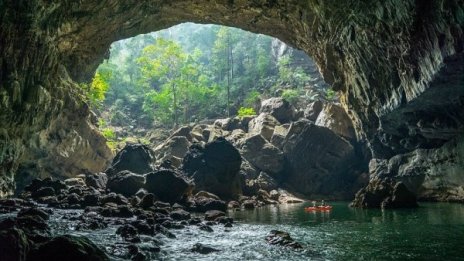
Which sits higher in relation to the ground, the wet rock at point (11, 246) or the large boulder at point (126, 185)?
the large boulder at point (126, 185)

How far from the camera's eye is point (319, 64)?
33406 mm

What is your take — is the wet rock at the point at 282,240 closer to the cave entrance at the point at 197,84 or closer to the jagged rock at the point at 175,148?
the jagged rock at the point at 175,148

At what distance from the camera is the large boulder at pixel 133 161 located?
1255 inches

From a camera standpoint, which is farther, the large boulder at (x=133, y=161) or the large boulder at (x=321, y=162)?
the large boulder at (x=321, y=162)

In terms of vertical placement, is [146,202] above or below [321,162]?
below

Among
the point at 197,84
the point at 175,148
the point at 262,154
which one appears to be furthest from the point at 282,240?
the point at 197,84

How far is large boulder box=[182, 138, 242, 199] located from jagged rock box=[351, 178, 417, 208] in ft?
29.6

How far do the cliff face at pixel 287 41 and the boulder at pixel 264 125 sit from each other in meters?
11.3

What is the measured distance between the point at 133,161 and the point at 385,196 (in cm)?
1951

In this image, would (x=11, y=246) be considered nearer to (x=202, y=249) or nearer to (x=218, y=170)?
(x=202, y=249)

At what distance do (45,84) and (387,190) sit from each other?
2234 cm

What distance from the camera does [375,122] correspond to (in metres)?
29.7

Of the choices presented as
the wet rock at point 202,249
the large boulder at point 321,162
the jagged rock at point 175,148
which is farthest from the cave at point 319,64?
the wet rock at point 202,249

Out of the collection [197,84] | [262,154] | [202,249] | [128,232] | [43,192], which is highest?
[197,84]
